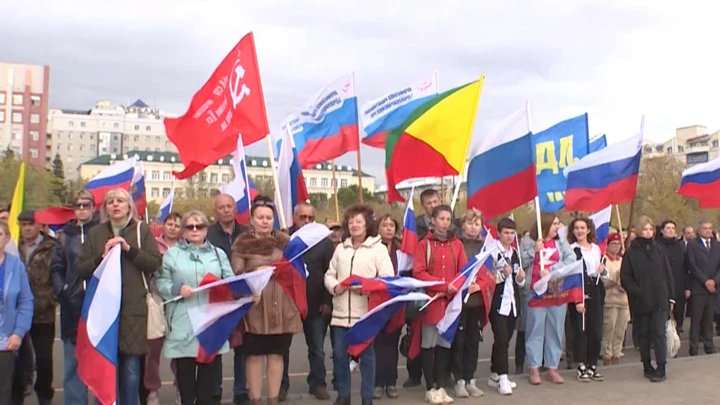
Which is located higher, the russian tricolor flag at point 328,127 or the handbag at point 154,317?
the russian tricolor flag at point 328,127

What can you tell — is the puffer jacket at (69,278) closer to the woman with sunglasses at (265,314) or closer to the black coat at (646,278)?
the woman with sunglasses at (265,314)

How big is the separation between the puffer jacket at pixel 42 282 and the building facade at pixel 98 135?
116 m

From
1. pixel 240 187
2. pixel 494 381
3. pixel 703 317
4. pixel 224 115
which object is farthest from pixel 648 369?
pixel 224 115

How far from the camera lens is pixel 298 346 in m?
10.1

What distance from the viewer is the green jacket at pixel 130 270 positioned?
205 inches

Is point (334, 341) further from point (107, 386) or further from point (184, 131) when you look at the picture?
point (184, 131)

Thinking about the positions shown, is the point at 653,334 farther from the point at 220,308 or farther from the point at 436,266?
the point at 220,308

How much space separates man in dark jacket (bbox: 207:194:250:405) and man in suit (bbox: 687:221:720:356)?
6.19 metres

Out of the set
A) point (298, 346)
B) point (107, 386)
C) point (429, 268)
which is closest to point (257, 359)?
point (107, 386)

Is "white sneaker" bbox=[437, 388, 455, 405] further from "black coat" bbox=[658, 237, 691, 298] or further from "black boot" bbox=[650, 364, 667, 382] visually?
"black coat" bbox=[658, 237, 691, 298]

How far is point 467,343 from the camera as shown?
675 centimetres

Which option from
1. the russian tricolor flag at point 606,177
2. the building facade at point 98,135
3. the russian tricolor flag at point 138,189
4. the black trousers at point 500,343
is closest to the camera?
the black trousers at point 500,343

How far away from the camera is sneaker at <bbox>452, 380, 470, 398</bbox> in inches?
262

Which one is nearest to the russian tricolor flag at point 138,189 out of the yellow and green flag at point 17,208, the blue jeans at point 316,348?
the yellow and green flag at point 17,208
